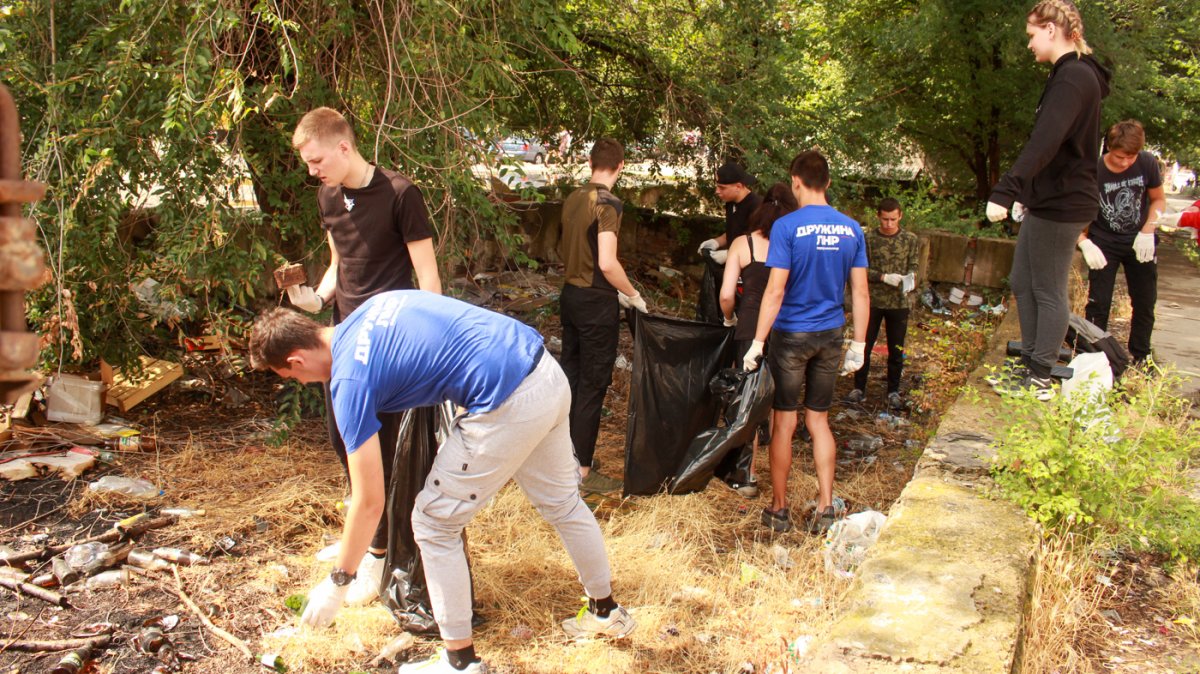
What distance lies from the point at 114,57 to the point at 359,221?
160cm

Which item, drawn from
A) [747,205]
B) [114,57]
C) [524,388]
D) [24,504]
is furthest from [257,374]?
[524,388]

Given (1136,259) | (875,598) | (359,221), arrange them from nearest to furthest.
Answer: (875,598)
(359,221)
(1136,259)

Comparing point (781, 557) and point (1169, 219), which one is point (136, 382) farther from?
point (1169, 219)

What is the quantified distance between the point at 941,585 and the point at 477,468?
143 cm

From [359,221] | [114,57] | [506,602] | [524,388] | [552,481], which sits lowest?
[506,602]

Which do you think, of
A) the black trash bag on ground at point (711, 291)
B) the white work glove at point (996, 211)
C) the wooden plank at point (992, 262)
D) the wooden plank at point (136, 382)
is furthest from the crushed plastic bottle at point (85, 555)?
the wooden plank at point (992, 262)

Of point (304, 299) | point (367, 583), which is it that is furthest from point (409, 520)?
point (304, 299)

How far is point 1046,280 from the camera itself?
13.6 ft

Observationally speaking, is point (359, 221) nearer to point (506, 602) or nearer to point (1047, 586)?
point (506, 602)

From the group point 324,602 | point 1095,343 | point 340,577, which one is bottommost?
point 324,602

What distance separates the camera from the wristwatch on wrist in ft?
8.89

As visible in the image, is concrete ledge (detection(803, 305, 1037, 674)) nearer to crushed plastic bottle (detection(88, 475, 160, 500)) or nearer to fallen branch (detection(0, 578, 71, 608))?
fallen branch (detection(0, 578, 71, 608))

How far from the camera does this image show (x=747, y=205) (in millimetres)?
5098

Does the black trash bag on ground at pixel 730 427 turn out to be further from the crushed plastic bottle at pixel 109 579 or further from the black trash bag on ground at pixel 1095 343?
the crushed plastic bottle at pixel 109 579
